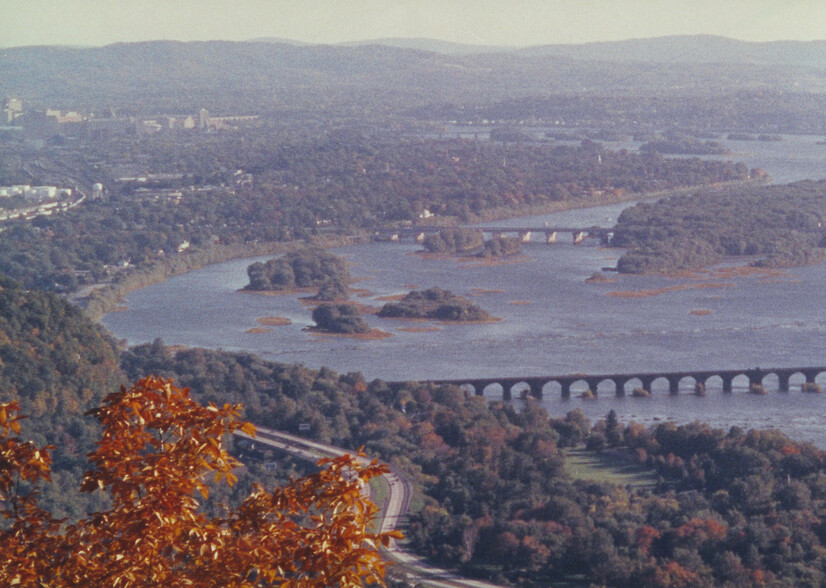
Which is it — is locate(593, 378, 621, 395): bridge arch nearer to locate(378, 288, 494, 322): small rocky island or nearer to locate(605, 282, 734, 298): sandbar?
locate(378, 288, 494, 322): small rocky island

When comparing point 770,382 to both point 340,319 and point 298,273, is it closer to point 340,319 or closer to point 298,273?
point 340,319

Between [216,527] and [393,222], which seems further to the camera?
[393,222]

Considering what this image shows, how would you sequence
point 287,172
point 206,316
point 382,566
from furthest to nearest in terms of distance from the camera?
point 287,172 → point 206,316 → point 382,566

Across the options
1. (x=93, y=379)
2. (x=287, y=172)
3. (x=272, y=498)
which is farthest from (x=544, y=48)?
(x=272, y=498)

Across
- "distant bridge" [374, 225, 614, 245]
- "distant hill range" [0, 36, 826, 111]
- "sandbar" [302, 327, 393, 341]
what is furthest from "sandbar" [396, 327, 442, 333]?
"distant hill range" [0, 36, 826, 111]

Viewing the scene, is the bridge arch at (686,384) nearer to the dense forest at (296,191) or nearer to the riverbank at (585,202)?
the dense forest at (296,191)

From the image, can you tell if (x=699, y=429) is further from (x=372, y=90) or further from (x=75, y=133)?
(x=372, y=90)
